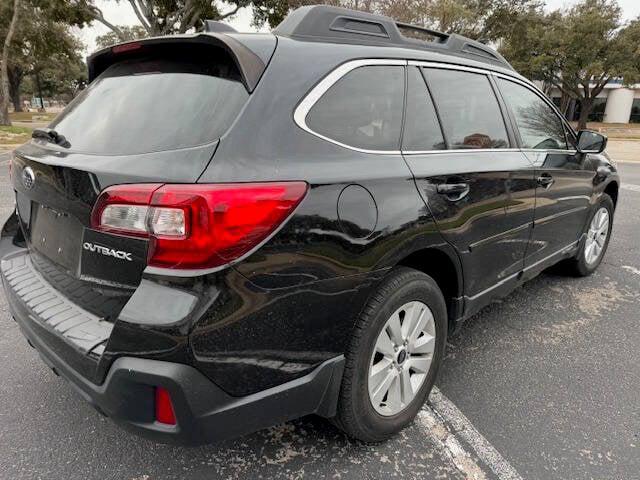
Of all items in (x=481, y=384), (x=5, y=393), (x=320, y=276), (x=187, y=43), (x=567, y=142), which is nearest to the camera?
(x=320, y=276)

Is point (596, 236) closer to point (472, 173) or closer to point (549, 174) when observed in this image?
point (549, 174)

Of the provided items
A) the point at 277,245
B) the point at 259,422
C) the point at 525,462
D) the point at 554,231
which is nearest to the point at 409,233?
the point at 277,245

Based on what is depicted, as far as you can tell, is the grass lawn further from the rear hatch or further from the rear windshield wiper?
the rear hatch

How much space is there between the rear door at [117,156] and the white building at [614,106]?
58.8 meters

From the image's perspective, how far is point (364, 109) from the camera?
6.63 feet

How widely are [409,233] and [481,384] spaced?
4.00 ft

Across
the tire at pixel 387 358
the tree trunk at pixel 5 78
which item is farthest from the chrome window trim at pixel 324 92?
the tree trunk at pixel 5 78

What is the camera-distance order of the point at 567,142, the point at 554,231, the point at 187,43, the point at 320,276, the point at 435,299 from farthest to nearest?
the point at 567,142 < the point at 554,231 < the point at 435,299 < the point at 187,43 < the point at 320,276

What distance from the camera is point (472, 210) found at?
2412mm

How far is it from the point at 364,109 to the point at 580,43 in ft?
126

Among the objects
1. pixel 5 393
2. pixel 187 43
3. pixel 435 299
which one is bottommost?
pixel 5 393

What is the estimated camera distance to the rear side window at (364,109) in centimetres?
186

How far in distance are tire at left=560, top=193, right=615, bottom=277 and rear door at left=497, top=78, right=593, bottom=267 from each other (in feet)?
1.10

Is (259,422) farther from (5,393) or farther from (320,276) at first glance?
(5,393)
